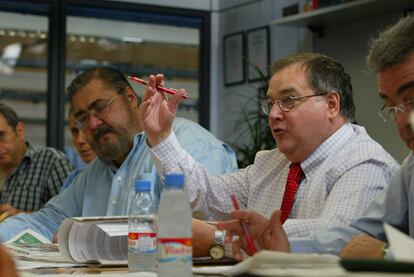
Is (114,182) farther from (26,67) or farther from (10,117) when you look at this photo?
(26,67)

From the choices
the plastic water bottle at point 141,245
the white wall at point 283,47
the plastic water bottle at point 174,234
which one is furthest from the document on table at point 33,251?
the white wall at point 283,47

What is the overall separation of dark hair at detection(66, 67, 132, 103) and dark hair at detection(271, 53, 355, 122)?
95 cm

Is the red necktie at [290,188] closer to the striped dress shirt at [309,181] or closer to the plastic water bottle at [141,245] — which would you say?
the striped dress shirt at [309,181]

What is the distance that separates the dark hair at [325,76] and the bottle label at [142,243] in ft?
2.78

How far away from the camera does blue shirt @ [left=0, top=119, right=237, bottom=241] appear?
2916mm

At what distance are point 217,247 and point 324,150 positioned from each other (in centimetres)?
57

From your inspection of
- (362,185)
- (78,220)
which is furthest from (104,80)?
(362,185)

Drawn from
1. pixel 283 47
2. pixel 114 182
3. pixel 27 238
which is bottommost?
pixel 27 238

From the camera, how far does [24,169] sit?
4480 millimetres

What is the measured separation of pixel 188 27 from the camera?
635 cm

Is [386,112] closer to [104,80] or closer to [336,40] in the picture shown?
[104,80]

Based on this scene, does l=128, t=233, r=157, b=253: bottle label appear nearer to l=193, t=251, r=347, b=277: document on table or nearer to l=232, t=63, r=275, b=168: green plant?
l=193, t=251, r=347, b=277: document on table

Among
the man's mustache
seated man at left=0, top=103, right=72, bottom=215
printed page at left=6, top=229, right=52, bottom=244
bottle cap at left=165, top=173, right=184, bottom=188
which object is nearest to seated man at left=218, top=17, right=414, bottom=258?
bottle cap at left=165, top=173, right=184, bottom=188

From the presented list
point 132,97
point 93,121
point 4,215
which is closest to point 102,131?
point 93,121
